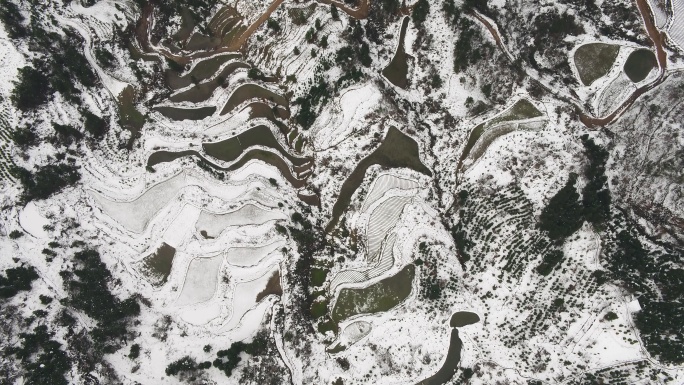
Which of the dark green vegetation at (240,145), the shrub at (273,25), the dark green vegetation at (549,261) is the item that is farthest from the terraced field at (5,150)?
the dark green vegetation at (549,261)

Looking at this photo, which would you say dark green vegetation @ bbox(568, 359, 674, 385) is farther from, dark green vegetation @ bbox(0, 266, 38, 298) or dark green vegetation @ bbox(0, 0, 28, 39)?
dark green vegetation @ bbox(0, 0, 28, 39)

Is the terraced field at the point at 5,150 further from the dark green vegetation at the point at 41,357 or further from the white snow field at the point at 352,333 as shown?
the white snow field at the point at 352,333

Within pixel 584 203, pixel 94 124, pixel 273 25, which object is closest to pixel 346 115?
pixel 273 25

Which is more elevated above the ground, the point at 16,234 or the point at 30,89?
the point at 30,89

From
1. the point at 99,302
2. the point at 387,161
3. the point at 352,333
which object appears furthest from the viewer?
the point at 387,161

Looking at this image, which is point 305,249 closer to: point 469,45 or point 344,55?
point 344,55

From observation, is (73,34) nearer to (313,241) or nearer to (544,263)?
(313,241)

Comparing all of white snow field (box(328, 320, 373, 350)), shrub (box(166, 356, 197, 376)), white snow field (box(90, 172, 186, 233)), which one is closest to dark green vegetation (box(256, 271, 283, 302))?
white snow field (box(328, 320, 373, 350))
